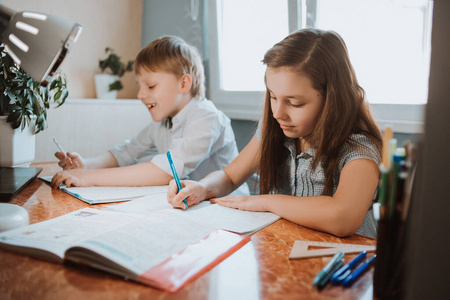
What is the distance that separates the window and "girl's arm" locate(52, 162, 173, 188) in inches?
17.3

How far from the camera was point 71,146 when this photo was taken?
6.75ft

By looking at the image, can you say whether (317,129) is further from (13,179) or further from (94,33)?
(94,33)

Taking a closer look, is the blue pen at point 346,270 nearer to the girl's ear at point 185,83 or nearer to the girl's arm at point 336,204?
the girl's arm at point 336,204

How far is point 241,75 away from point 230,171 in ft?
3.52

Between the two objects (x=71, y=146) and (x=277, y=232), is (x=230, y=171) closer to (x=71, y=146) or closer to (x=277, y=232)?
(x=277, y=232)

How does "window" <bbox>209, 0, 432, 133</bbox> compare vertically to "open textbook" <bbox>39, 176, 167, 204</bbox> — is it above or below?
above

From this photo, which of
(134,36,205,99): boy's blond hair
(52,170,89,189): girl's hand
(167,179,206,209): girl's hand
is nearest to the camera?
(167,179,206,209): girl's hand

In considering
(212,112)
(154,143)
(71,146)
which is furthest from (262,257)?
(71,146)

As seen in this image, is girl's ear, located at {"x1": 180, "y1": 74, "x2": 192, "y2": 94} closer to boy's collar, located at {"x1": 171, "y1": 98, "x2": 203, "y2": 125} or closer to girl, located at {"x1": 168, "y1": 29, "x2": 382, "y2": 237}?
boy's collar, located at {"x1": 171, "y1": 98, "x2": 203, "y2": 125}

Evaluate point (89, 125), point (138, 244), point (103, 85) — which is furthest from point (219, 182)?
point (103, 85)

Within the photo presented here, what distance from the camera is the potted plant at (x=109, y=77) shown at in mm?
2250

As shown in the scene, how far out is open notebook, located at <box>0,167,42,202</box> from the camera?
0.96 metres

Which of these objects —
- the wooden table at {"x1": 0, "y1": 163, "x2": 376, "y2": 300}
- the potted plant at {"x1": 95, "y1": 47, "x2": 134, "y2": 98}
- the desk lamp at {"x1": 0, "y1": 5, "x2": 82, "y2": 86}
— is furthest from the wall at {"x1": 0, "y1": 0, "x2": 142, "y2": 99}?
the wooden table at {"x1": 0, "y1": 163, "x2": 376, "y2": 300}

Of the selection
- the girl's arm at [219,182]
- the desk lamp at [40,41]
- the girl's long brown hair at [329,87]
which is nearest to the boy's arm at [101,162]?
the girl's arm at [219,182]
